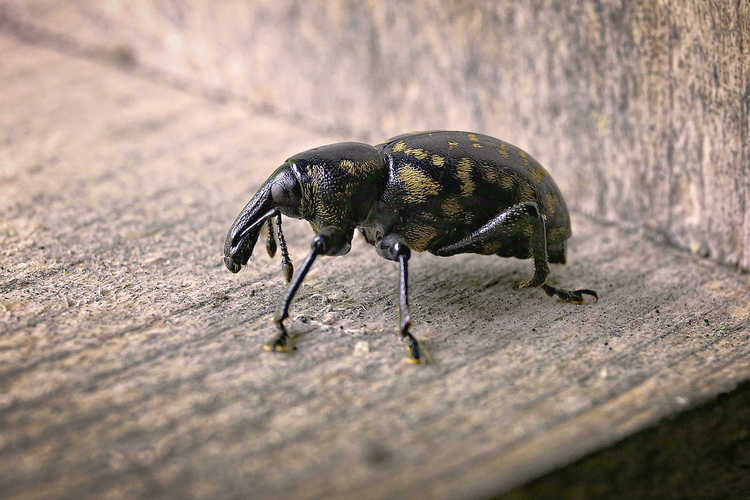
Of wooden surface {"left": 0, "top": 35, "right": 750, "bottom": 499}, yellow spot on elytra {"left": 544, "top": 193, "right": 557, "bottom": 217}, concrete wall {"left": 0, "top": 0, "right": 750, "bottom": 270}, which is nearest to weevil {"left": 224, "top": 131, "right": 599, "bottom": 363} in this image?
yellow spot on elytra {"left": 544, "top": 193, "right": 557, "bottom": 217}

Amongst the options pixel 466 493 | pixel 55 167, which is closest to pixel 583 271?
pixel 466 493

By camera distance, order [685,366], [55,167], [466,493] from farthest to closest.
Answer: [55,167] → [685,366] → [466,493]

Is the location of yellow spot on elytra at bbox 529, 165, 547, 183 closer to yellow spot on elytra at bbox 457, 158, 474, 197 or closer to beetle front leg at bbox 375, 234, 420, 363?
yellow spot on elytra at bbox 457, 158, 474, 197

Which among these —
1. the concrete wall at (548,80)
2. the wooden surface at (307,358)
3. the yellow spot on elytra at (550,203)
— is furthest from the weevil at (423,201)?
the concrete wall at (548,80)

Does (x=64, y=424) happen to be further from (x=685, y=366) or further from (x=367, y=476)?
(x=685, y=366)

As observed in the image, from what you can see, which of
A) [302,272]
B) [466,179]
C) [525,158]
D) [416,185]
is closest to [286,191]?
[302,272]

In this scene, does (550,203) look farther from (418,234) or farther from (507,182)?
(418,234)

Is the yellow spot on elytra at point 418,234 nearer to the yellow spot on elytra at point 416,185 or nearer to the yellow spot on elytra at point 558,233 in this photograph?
the yellow spot on elytra at point 416,185
